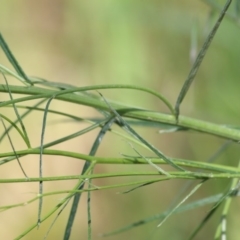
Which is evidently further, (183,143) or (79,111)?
(79,111)

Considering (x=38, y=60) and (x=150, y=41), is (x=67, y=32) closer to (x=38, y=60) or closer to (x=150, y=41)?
(x=38, y=60)

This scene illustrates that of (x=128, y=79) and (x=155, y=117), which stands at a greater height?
(x=128, y=79)

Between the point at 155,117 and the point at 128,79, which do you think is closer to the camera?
the point at 155,117

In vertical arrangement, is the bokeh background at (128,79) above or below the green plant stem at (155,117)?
above

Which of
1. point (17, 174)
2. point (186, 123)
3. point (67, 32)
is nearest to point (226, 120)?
point (186, 123)

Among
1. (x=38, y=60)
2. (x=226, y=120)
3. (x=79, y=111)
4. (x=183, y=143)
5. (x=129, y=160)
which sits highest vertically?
(x=38, y=60)

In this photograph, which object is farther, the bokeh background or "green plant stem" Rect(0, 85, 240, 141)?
the bokeh background

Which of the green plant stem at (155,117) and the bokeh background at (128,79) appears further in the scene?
the bokeh background at (128,79)

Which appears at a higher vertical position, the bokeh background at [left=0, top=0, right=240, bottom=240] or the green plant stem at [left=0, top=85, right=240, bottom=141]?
the bokeh background at [left=0, top=0, right=240, bottom=240]
